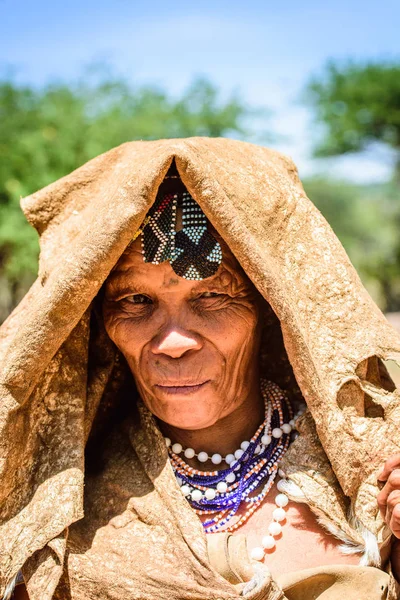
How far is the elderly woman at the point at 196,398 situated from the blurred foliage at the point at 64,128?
9078mm

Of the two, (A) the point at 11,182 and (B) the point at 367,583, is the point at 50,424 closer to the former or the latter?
(B) the point at 367,583

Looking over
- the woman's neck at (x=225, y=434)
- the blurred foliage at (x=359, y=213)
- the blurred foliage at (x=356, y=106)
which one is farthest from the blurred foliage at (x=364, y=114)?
the woman's neck at (x=225, y=434)

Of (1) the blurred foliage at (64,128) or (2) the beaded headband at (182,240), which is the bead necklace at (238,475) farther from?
(1) the blurred foliage at (64,128)

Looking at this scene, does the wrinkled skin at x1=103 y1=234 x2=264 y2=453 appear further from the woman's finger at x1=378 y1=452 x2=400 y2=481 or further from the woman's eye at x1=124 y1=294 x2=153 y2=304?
the woman's finger at x1=378 y1=452 x2=400 y2=481

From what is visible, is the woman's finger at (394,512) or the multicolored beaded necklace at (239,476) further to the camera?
the multicolored beaded necklace at (239,476)

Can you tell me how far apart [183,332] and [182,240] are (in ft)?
1.02

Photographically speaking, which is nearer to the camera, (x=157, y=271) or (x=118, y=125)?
(x=157, y=271)

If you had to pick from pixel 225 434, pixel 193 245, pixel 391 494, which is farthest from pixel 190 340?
pixel 391 494

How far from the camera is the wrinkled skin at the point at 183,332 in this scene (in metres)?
2.53

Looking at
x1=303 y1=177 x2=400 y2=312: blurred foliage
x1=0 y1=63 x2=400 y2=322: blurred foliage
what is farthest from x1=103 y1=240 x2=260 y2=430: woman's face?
x1=303 y1=177 x2=400 y2=312: blurred foliage

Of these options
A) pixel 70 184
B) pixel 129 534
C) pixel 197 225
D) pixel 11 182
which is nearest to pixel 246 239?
pixel 197 225

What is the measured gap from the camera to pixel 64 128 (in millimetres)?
12883

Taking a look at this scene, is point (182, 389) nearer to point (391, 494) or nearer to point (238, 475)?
point (238, 475)

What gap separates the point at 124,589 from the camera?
7.36 feet
